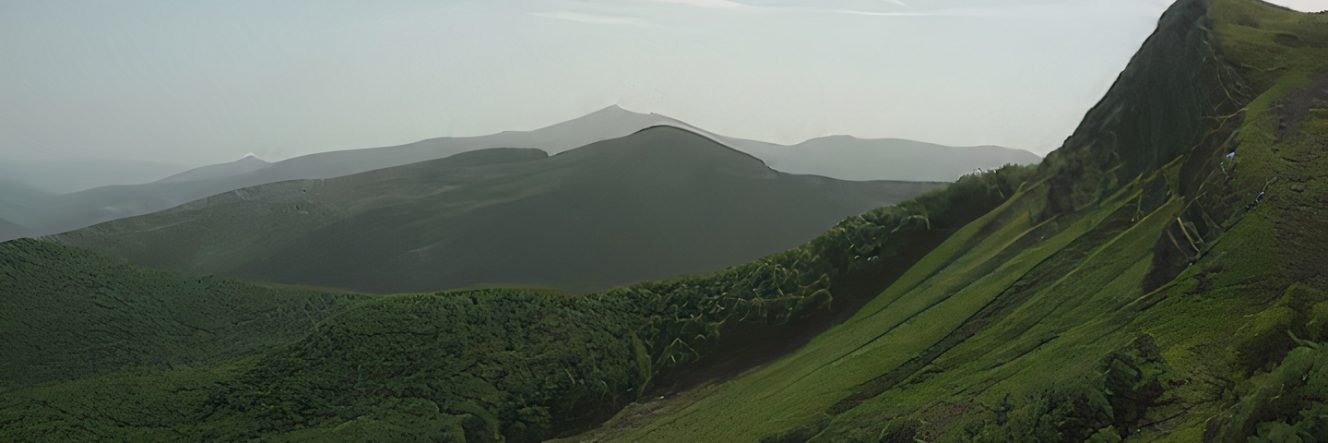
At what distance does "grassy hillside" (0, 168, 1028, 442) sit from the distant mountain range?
548 cm

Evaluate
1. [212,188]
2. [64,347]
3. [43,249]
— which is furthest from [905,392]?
[212,188]

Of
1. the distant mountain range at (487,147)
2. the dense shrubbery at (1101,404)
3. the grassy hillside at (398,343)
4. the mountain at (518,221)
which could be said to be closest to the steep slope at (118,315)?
the grassy hillside at (398,343)

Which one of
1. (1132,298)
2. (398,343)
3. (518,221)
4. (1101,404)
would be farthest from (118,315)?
(1132,298)

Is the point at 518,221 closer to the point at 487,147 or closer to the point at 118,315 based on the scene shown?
the point at 487,147

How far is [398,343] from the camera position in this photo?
3073 cm

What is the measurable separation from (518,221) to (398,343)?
9588mm

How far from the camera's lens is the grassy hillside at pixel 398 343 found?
2780cm

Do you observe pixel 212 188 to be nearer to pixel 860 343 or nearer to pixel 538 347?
pixel 538 347

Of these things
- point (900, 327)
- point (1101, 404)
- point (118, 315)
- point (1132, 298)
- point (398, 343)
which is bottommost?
point (398, 343)

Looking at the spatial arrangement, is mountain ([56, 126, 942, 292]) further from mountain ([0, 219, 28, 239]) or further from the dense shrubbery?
the dense shrubbery

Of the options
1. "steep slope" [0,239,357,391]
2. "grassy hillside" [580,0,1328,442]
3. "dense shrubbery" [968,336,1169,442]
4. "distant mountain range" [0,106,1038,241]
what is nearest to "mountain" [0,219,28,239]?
"distant mountain range" [0,106,1038,241]

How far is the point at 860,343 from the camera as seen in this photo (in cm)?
2573

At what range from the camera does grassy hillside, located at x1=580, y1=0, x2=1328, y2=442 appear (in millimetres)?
14477

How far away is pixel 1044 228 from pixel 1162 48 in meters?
6.54
